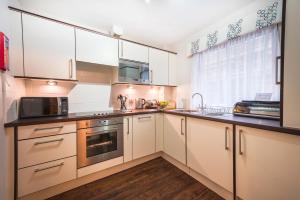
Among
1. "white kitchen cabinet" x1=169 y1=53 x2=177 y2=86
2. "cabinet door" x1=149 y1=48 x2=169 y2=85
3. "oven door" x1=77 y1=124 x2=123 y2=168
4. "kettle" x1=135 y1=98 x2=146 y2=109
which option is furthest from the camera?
"white kitchen cabinet" x1=169 y1=53 x2=177 y2=86

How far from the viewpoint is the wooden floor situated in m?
1.54

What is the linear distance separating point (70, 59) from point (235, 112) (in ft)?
7.35

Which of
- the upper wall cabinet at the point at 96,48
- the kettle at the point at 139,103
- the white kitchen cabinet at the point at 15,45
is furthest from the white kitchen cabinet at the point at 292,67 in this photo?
the white kitchen cabinet at the point at 15,45

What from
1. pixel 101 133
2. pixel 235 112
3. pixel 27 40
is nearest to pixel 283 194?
pixel 235 112

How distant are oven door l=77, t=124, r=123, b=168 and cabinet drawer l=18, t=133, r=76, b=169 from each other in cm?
11

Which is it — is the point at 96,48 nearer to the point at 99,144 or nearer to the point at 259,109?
the point at 99,144

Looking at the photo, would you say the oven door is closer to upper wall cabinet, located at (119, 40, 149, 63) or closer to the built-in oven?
the built-in oven

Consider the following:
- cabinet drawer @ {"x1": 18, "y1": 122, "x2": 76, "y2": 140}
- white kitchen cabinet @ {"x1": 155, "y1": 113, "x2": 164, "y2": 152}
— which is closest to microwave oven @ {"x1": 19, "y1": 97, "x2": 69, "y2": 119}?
cabinet drawer @ {"x1": 18, "y1": 122, "x2": 76, "y2": 140}

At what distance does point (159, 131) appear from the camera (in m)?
2.41

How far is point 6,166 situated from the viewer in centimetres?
128

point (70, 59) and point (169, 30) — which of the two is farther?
point (169, 30)

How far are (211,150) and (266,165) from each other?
0.51m

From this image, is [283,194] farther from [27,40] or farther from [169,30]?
[27,40]

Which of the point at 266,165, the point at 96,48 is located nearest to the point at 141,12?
the point at 96,48
